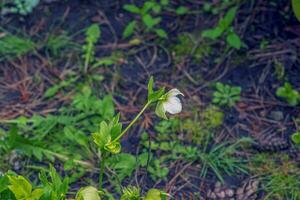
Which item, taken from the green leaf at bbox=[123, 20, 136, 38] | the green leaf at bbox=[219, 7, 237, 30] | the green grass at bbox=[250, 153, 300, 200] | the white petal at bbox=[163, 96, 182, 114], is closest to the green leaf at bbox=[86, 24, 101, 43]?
the green leaf at bbox=[123, 20, 136, 38]

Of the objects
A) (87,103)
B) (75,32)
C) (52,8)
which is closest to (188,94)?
(87,103)

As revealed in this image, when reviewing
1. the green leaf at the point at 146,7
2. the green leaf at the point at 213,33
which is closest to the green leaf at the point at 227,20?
the green leaf at the point at 213,33

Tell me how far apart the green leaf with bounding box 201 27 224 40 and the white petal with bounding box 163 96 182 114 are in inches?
37.6

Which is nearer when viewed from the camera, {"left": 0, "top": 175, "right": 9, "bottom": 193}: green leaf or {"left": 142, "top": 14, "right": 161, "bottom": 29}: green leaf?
{"left": 0, "top": 175, "right": 9, "bottom": 193}: green leaf

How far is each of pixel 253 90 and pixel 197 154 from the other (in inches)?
16.1

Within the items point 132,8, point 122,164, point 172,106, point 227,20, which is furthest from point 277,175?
point 132,8

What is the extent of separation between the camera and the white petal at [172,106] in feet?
Result: 5.86

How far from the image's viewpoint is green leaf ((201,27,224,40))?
2691mm

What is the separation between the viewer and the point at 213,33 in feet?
8.87

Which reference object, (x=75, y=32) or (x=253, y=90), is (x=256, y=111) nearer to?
(x=253, y=90)

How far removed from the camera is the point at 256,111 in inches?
98.2

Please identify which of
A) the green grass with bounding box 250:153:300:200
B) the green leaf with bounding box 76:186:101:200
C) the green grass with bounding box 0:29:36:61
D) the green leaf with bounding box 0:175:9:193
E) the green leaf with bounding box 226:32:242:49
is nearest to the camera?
the green leaf with bounding box 76:186:101:200

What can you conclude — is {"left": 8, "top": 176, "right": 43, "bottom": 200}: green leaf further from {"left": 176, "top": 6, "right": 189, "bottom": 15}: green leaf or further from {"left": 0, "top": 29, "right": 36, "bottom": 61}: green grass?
{"left": 176, "top": 6, "right": 189, "bottom": 15}: green leaf

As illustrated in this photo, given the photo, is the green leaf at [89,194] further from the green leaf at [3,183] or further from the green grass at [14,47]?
the green grass at [14,47]
